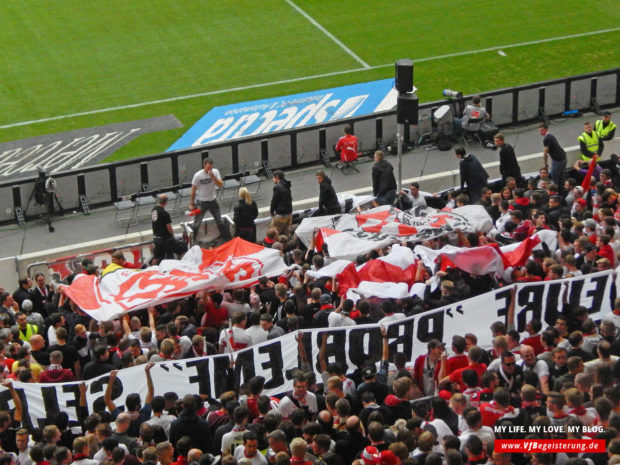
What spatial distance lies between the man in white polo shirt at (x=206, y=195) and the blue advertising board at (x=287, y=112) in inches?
215

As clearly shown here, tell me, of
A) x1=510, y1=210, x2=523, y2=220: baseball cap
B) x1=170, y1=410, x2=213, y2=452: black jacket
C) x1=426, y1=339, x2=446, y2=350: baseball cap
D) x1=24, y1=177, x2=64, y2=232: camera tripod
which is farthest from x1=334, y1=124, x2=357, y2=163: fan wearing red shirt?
x1=170, y1=410, x2=213, y2=452: black jacket

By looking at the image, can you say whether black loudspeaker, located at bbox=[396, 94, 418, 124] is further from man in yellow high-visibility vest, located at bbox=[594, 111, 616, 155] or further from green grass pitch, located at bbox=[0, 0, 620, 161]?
green grass pitch, located at bbox=[0, 0, 620, 161]

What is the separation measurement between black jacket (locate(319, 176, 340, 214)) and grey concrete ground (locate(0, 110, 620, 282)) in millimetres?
1582

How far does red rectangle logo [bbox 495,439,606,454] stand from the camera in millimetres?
9141

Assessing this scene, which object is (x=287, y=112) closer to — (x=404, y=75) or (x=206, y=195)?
(x=206, y=195)

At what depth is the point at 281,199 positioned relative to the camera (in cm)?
1725

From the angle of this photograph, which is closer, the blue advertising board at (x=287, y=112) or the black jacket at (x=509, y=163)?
the black jacket at (x=509, y=163)

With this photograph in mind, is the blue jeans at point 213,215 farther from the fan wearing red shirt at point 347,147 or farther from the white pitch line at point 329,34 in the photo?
the white pitch line at point 329,34

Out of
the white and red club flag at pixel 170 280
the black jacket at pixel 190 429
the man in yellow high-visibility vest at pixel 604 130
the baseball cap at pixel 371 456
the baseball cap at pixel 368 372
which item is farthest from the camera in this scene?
the man in yellow high-visibility vest at pixel 604 130

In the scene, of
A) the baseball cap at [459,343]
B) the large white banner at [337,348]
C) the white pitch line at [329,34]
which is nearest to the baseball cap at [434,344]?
the baseball cap at [459,343]

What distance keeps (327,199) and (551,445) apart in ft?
29.1

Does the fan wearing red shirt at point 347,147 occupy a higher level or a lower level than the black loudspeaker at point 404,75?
lower

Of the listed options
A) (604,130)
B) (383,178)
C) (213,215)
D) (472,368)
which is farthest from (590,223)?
(213,215)

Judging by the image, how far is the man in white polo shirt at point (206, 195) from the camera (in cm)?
1772
